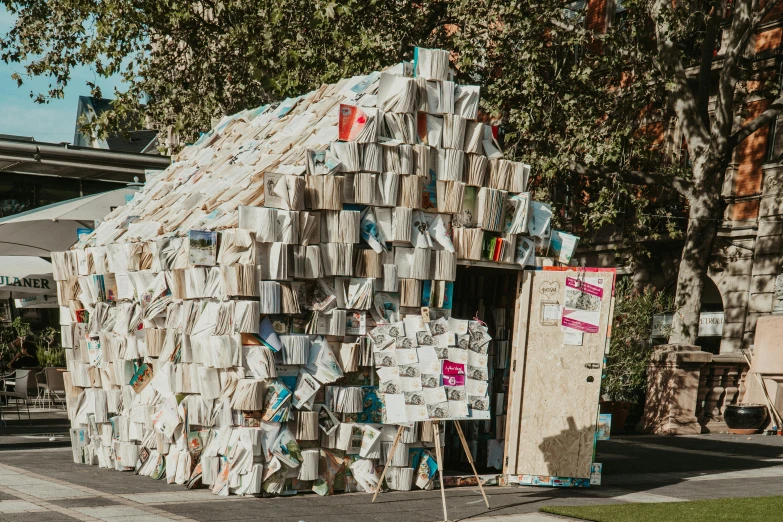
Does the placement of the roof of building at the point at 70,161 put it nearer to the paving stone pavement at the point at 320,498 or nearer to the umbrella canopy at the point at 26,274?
the umbrella canopy at the point at 26,274

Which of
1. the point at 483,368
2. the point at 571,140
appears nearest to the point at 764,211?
the point at 571,140

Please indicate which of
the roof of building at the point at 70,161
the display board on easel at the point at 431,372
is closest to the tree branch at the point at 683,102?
the display board on easel at the point at 431,372

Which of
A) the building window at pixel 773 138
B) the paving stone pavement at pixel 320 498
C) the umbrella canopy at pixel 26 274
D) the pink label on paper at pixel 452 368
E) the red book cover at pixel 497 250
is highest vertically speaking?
the building window at pixel 773 138

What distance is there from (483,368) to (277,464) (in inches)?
82.4

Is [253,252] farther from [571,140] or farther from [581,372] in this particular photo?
[571,140]

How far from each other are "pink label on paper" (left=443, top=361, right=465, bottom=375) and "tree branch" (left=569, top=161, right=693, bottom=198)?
10.4 metres

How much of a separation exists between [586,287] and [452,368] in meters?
2.12

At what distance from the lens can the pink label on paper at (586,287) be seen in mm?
10570

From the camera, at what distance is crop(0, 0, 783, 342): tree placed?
60.3 ft

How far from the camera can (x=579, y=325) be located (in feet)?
34.8

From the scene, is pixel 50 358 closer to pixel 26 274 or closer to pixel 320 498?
pixel 26 274

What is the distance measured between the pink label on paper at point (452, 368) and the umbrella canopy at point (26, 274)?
7869 millimetres

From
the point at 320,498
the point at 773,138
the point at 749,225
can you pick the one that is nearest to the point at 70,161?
the point at 320,498

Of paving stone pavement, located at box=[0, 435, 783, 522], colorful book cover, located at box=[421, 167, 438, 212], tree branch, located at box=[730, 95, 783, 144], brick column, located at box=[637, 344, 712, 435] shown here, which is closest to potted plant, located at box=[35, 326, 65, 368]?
paving stone pavement, located at box=[0, 435, 783, 522]
